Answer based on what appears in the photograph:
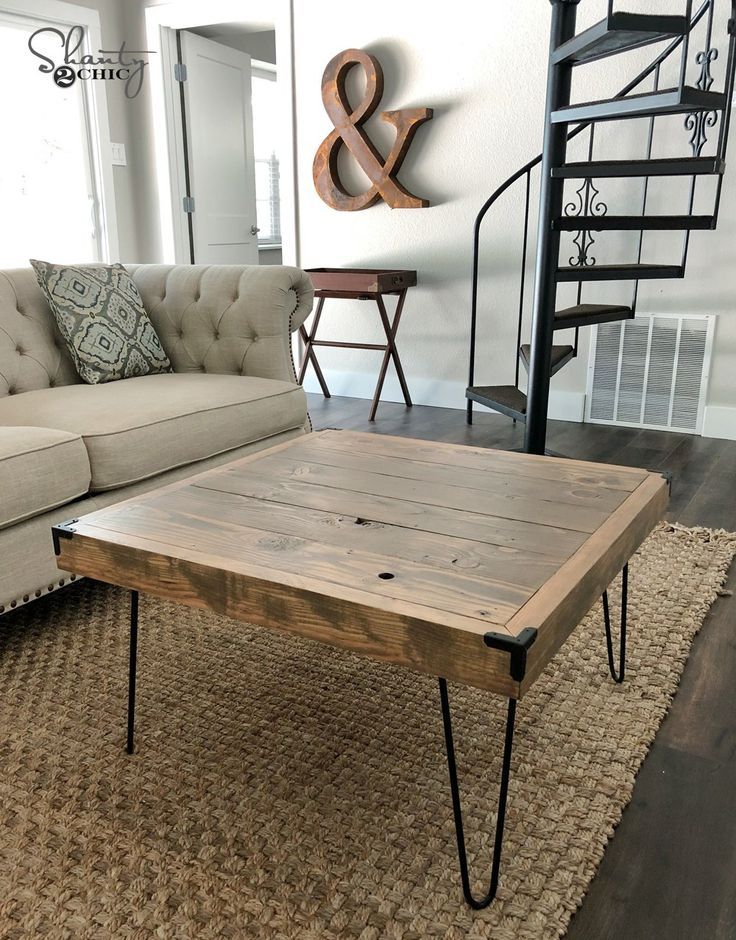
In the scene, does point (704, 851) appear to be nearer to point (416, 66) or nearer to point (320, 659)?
point (320, 659)

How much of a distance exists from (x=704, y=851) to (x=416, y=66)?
4010 mm

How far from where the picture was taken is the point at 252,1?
182 inches

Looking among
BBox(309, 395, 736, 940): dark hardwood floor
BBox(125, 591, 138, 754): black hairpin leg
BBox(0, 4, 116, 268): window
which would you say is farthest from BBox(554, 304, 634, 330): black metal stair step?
BBox(0, 4, 116, 268): window

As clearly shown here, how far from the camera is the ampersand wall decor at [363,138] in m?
4.26

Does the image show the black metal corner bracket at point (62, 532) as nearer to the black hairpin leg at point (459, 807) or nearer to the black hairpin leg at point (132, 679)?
the black hairpin leg at point (132, 679)

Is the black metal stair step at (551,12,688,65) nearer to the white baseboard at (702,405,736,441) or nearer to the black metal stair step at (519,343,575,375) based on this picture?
the black metal stair step at (519,343,575,375)

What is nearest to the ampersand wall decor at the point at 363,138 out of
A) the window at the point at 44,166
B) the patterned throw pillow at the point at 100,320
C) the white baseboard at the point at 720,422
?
the window at the point at 44,166

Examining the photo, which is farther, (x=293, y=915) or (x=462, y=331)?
(x=462, y=331)

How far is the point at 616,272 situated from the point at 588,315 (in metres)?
0.21

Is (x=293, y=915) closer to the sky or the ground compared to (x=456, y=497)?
closer to the ground

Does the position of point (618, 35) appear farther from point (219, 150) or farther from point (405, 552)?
point (219, 150)

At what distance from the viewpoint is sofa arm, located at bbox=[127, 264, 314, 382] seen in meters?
2.82

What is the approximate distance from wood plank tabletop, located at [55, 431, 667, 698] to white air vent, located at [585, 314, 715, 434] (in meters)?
2.47

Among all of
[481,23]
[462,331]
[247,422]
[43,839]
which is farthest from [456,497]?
[481,23]
